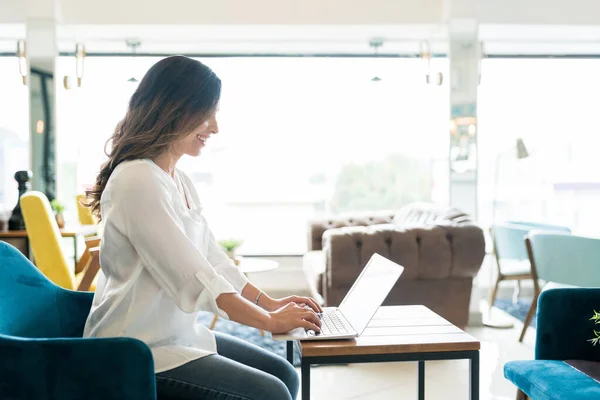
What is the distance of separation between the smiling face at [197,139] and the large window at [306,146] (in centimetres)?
521

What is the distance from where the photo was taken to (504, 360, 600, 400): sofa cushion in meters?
1.81

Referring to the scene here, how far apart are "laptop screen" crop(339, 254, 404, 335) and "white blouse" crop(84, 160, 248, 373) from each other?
0.44 metres

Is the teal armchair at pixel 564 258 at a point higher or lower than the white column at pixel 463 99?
lower

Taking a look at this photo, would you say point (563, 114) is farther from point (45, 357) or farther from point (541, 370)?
point (45, 357)

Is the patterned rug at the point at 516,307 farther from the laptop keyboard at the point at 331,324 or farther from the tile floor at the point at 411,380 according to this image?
the laptop keyboard at the point at 331,324

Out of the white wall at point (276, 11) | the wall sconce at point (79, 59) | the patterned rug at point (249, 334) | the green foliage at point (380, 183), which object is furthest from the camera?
the green foliage at point (380, 183)

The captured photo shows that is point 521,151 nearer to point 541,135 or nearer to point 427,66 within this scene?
point 427,66

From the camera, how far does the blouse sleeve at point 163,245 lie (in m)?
1.45

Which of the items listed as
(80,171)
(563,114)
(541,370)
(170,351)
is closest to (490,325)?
(541,370)

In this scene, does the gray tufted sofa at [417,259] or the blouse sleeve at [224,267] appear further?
the gray tufted sofa at [417,259]

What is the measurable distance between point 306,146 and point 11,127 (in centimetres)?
334

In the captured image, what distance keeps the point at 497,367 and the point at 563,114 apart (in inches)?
169

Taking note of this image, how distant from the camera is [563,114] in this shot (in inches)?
275

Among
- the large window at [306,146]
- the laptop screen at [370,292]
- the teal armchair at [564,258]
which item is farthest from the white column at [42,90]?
the laptop screen at [370,292]
